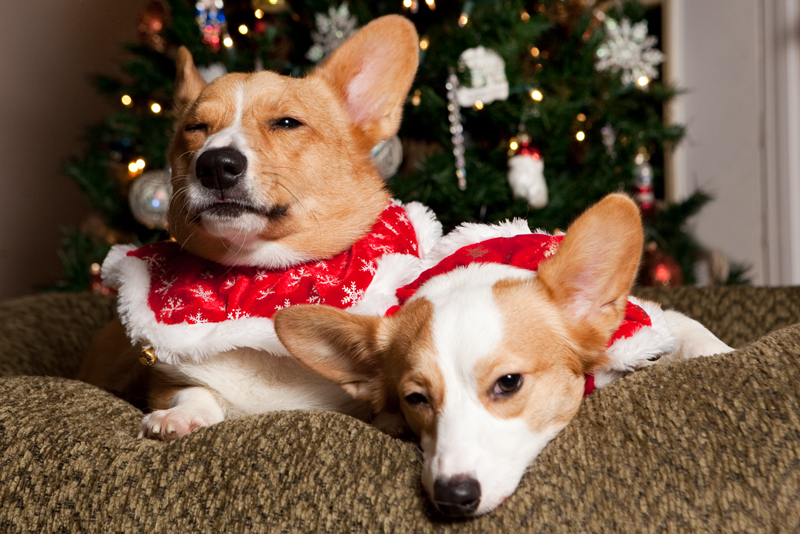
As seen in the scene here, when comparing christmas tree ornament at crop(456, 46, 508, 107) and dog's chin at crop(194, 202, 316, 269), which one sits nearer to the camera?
dog's chin at crop(194, 202, 316, 269)

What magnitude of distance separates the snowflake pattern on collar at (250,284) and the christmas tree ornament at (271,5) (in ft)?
4.09

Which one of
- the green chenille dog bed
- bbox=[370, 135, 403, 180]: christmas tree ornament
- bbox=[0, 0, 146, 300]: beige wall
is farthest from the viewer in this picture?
bbox=[0, 0, 146, 300]: beige wall

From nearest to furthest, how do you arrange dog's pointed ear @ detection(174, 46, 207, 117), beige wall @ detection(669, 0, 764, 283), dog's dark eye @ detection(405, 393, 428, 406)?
dog's dark eye @ detection(405, 393, 428, 406) < dog's pointed ear @ detection(174, 46, 207, 117) < beige wall @ detection(669, 0, 764, 283)

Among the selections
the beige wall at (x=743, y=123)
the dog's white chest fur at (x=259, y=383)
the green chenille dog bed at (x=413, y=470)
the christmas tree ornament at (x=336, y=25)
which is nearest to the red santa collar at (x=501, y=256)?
the dog's white chest fur at (x=259, y=383)

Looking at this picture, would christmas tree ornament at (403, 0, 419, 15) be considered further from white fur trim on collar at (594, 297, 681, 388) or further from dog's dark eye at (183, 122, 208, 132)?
white fur trim on collar at (594, 297, 681, 388)

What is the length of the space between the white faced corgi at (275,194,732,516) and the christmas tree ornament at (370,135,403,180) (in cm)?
94

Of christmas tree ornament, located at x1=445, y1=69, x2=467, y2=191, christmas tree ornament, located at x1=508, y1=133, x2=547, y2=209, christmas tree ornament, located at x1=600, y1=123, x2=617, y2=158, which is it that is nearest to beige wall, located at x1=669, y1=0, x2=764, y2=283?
christmas tree ornament, located at x1=600, y1=123, x2=617, y2=158

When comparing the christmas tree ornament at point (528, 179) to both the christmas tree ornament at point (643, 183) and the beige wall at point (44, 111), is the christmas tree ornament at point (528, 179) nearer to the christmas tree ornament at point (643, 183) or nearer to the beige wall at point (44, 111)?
the christmas tree ornament at point (643, 183)

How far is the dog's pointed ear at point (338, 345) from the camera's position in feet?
3.67

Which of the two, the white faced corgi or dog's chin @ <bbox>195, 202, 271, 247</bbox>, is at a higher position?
dog's chin @ <bbox>195, 202, 271, 247</bbox>

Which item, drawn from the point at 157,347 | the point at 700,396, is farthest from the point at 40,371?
the point at 700,396

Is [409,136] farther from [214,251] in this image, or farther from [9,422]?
[9,422]

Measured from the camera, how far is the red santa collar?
4.22ft

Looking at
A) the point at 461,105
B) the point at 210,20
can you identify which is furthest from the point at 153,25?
the point at 461,105
